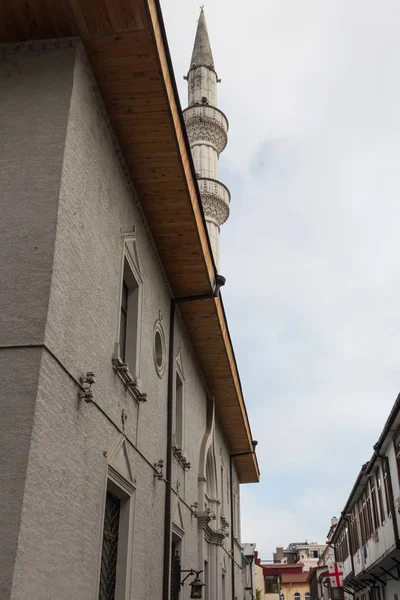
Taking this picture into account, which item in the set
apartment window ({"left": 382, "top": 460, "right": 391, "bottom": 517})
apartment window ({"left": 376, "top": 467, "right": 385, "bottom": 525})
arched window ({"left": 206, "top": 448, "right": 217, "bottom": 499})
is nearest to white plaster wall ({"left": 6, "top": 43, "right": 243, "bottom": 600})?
arched window ({"left": 206, "top": 448, "right": 217, "bottom": 499})

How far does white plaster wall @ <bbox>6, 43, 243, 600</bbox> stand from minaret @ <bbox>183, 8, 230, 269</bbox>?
19.2 metres

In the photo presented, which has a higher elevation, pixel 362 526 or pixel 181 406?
pixel 362 526

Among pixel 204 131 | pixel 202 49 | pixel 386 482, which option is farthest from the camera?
pixel 202 49

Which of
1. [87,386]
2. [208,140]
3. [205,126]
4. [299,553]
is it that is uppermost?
[205,126]

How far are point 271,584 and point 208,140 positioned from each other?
189 ft

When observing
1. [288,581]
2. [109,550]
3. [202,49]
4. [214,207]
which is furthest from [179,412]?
[288,581]

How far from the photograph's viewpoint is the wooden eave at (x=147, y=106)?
6773 millimetres

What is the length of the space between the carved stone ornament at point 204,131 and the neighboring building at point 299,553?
72904mm

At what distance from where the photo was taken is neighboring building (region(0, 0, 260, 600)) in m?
5.47

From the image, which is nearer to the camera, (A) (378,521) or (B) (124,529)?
(B) (124,529)

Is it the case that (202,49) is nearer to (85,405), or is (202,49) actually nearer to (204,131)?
(204,131)

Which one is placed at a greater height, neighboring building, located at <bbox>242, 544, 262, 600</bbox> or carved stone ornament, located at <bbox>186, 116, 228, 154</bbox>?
carved stone ornament, located at <bbox>186, 116, 228, 154</bbox>

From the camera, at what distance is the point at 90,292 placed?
23.0 ft

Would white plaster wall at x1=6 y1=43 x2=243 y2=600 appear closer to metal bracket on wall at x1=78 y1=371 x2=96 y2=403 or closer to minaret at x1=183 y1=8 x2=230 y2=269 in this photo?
metal bracket on wall at x1=78 y1=371 x2=96 y2=403
